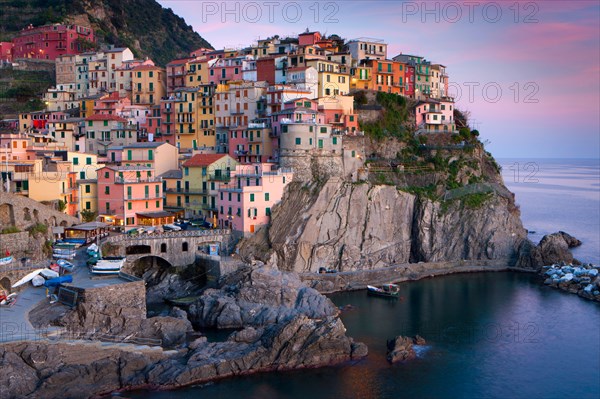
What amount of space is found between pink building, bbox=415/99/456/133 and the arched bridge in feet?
85.7

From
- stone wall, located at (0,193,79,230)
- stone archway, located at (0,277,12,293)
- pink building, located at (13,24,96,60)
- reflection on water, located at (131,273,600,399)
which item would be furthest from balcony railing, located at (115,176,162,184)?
pink building, located at (13,24,96,60)

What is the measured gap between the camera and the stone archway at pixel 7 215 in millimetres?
47344

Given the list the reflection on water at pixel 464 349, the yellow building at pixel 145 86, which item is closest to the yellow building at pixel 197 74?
the yellow building at pixel 145 86

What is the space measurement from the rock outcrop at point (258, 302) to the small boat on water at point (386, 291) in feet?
19.7

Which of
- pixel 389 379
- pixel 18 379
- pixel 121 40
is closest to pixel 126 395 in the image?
pixel 18 379

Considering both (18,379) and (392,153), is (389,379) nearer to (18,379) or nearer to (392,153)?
(18,379)

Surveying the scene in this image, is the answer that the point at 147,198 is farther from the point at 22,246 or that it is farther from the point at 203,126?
the point at 203,126

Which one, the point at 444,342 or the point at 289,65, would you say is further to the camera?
the point at 289,65

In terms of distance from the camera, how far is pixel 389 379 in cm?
3538

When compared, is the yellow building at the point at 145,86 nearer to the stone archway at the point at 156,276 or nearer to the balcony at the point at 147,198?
the balcony at the point at 147,198

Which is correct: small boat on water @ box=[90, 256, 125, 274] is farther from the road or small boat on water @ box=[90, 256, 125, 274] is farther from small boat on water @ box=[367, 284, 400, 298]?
small boat on water @ box=[367, 284, 400, 298]

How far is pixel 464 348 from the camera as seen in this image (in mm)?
40406

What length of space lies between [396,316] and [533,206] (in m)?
80.6

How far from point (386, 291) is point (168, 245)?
16066 millimetres
